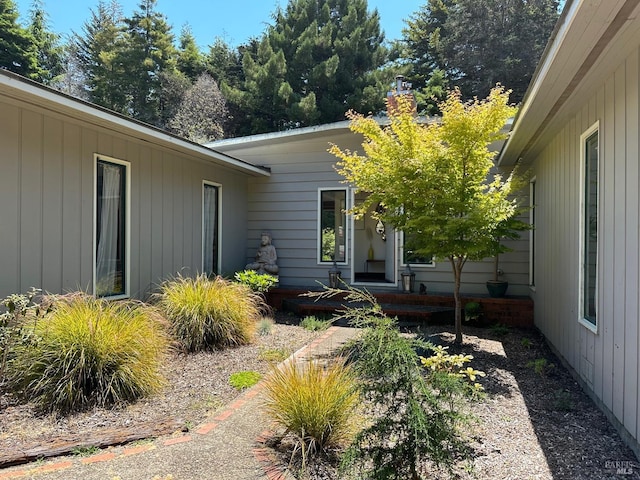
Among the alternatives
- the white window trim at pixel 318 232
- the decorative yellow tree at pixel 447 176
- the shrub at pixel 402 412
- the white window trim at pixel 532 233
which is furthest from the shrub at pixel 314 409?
the white window trim at pixel 318 232

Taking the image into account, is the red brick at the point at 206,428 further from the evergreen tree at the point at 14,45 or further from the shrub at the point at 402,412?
the evergreen tree at the point at 14,45

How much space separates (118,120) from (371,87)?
1459 centimetres

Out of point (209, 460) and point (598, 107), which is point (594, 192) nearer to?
point (598, 107)

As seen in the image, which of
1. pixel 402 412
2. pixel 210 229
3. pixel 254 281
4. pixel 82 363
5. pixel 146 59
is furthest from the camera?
pixel 146 59

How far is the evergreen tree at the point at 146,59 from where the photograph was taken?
2095 cm

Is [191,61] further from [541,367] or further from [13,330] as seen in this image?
[541,367]

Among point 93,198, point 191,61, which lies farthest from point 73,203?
point 191,61

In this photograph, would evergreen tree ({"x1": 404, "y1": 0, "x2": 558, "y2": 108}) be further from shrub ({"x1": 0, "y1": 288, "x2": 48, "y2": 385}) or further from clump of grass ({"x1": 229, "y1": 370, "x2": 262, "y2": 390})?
shrub ({"x1": 0, "y1": 288, "x2": 48, "y2": 385})

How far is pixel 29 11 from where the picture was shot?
24469 millimetres

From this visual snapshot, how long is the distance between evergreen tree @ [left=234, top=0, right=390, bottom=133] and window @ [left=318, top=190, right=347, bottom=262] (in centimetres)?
948

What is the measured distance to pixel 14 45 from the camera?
2100 centimetres

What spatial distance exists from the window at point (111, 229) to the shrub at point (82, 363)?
5.96 ft

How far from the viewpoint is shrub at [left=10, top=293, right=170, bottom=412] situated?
3.36 meters

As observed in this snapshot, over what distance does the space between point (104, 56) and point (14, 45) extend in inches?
192
